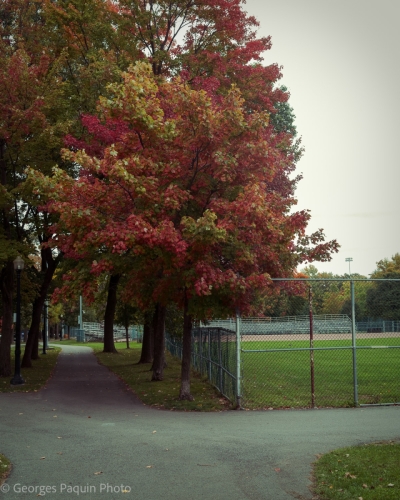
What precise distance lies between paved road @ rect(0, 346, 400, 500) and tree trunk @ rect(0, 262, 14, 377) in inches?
267

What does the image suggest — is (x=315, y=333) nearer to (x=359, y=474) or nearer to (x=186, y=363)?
(x=186, y=363)

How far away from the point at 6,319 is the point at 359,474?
17022 millimetres

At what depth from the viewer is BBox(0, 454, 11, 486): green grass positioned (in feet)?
25.5

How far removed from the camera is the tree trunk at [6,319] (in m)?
22.0

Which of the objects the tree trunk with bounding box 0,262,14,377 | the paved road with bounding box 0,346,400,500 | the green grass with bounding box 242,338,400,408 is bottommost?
the green grass with bounding box 242,338,400,408

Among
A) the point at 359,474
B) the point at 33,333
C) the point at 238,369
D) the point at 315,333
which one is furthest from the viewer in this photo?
the point at 33,333

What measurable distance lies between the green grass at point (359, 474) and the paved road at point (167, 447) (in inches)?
10.3

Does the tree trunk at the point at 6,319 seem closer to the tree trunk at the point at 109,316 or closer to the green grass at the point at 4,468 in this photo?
the tree trunk at the point at 109,316

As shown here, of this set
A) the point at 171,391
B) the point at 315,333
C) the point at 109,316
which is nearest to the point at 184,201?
the point at 315,333

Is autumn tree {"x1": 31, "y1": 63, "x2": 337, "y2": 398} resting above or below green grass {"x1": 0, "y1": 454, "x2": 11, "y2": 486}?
above

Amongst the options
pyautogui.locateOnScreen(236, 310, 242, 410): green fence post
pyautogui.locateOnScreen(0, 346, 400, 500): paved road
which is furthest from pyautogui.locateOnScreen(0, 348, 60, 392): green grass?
pyautogui.locateOnScreen(236, 310, 242, 410): green fence post

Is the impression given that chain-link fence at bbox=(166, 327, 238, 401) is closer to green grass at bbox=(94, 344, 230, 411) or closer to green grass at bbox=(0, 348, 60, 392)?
green grass at bbox=(94, 344, 230, 411)

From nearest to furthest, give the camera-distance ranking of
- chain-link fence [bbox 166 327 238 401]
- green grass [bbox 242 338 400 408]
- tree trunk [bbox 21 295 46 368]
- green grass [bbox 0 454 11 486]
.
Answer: green grass [bbox 0 454 11 486]
chain-link fence [bbox 166 327 238 401]
green grass [bbox 242 338 400 408]
tree trunk [bbox 21 295 46 368]

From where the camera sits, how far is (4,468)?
322 inches
